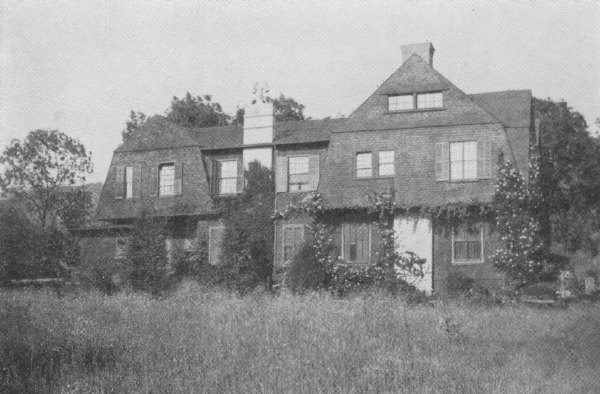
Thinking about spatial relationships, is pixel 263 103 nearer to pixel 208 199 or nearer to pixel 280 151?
pixel 280 151

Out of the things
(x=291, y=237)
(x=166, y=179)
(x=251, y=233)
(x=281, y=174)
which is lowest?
(x=291, y=237)

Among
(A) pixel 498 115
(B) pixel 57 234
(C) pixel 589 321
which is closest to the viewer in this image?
(C) pixel 589 321

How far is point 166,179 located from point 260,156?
456 centimetres

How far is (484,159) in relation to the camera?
25734 mm

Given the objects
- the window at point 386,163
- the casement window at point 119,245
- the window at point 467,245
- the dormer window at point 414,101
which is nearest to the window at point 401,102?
the dormer window at point 414,101

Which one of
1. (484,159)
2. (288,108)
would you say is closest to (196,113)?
(288,108)

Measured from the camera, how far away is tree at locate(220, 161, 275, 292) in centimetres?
2742

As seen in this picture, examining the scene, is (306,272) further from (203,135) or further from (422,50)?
(422,50)

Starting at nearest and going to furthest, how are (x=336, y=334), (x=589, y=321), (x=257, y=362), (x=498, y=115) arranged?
(x=257, y=362)
(x=336, y=334)
(x=589, y=321)
(x=498, y=115)

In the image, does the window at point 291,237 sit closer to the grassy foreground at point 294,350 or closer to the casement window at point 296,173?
the casement window at point 296,173

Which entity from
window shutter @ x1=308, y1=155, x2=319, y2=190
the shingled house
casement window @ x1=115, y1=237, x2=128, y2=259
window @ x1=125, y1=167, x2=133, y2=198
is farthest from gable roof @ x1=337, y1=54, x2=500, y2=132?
casement window @ x1=115, y1=237, x2=128, y2=259

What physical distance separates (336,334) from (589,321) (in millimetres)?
4859

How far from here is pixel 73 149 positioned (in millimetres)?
40094

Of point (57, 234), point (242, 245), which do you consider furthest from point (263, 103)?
point (57, 234)
